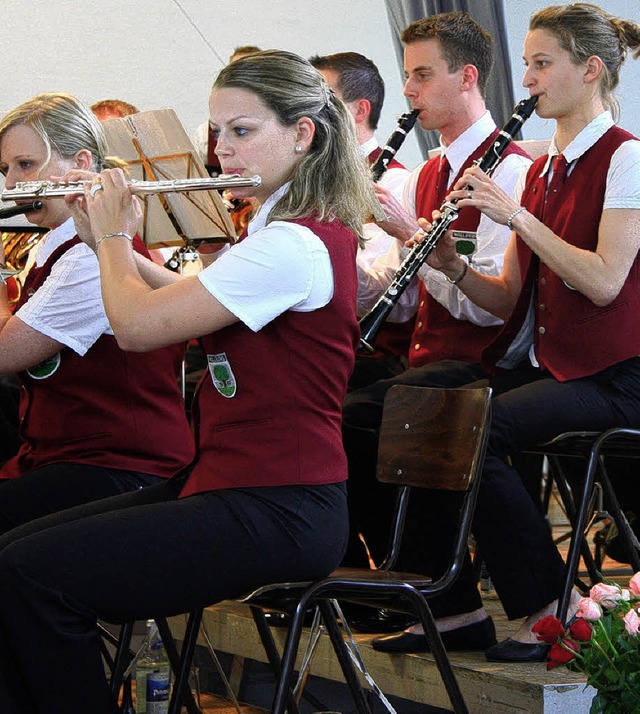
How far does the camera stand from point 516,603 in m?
2.24

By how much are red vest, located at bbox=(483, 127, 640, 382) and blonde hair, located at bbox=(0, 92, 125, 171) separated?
0.97 m

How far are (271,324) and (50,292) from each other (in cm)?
63

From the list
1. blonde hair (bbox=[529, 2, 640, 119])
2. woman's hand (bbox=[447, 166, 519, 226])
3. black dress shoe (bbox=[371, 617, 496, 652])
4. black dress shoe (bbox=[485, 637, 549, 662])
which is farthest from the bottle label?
blonde hair (bbox=[529, 2, 640, 119])

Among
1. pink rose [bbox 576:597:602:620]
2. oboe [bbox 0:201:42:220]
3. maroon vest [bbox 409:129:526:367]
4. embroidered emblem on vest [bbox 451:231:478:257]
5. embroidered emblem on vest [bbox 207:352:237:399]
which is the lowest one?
pink rose [bbox 576:597:602:620]

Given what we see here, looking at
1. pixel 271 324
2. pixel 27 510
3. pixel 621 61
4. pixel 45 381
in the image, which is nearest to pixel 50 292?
pixel 45 381

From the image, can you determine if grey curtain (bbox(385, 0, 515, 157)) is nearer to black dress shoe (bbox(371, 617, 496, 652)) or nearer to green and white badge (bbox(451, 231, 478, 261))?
green and white badge (bbox(451, 231, 478, 261))

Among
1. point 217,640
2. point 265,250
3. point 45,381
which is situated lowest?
point 217,640

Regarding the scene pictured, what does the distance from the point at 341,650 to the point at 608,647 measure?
43 cm

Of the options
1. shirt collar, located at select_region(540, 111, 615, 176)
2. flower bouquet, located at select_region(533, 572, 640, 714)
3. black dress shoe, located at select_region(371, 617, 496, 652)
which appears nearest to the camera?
flower bouquet, located at select_region(533, 572, 640, 714)

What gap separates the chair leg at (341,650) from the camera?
1828 mm

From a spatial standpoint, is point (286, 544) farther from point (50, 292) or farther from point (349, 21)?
point (349, 21)

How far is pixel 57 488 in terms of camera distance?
2119 mm

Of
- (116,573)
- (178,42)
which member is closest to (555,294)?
(116,573)

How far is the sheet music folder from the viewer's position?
254 cm
